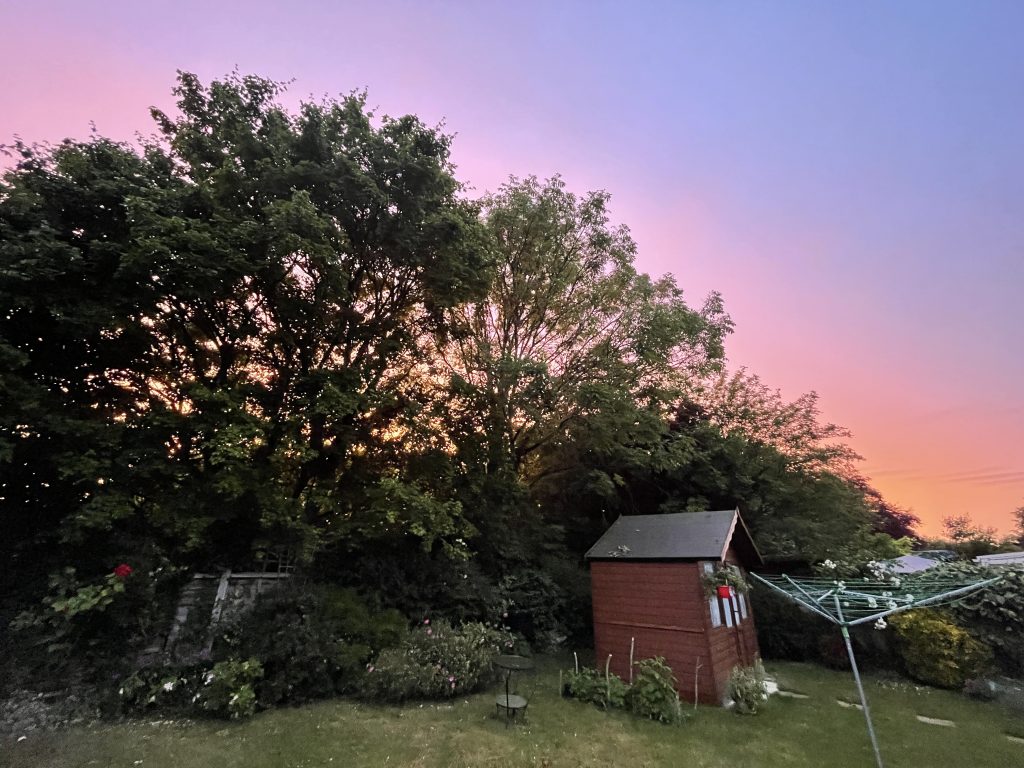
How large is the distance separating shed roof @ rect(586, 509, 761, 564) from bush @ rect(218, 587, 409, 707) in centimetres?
590

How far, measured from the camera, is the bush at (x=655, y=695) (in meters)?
8.23

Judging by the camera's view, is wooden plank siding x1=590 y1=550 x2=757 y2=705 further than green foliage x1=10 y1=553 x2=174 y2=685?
Yes

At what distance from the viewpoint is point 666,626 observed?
33.2 ft

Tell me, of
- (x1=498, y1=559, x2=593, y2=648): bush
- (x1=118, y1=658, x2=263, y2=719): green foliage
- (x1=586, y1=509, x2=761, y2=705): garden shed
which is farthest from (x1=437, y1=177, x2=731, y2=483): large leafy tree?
(x1=118, y1=658, x2=263, y2=719): green foliage

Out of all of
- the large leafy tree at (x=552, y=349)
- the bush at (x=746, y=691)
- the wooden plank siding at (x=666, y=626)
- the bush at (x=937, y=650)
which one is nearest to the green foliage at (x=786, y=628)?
the bush at (x=937, y=650)

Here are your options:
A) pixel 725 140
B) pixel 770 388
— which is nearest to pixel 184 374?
pixel 725 140

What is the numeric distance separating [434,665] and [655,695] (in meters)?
4.50

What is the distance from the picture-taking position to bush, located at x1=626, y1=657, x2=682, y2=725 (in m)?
8.23

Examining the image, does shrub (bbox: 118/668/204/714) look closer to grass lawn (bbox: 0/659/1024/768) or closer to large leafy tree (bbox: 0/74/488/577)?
grass lawn (bbox: 0/659/1024/768)

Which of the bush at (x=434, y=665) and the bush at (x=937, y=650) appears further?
the bush at (x=937, y=650)

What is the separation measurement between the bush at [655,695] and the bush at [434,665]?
303cm

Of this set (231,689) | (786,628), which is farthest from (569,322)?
(231,689)

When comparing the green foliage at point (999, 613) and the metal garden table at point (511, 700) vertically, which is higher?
the green foliage at point (999, 613)

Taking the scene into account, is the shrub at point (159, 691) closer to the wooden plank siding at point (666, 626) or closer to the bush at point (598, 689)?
the bush at point (598, 689)
